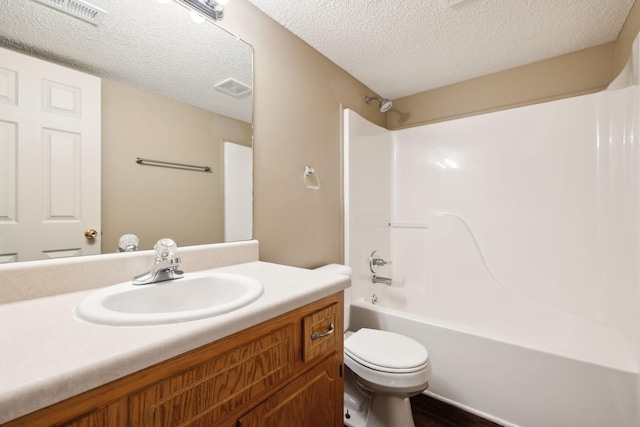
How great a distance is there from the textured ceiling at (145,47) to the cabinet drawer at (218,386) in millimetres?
1025

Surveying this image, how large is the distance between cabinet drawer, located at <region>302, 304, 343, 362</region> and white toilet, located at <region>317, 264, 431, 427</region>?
45cm

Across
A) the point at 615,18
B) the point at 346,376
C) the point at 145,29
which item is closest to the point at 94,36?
the point at 145,29

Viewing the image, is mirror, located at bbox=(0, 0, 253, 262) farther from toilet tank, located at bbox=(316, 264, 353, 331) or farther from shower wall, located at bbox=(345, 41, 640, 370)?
shower wall, located at bbox=(345, 41, 640, 370)

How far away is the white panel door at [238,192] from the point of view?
1.35 metres

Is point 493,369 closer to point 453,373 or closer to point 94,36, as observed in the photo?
point 453,373

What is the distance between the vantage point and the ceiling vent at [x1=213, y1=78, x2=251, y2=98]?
1.35 metres

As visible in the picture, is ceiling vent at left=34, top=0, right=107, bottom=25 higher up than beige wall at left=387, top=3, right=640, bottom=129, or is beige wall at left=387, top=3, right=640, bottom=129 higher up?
beige wall at left=387, top=3, right=640, bottom=129

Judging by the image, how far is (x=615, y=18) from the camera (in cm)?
157

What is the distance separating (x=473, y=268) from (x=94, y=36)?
8.23 feet

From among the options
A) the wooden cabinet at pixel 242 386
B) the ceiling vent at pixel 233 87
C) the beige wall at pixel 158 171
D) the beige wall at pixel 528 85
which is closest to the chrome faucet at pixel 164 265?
the beige wall at pixel 158 171

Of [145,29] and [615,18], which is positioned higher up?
[615,18]

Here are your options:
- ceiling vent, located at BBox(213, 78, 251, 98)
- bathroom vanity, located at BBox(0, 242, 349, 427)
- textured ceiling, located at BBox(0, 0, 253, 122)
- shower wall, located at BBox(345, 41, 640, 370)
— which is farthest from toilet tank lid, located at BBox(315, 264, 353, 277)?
ceiling vent, located at BBox(213, 78, 251, 98)

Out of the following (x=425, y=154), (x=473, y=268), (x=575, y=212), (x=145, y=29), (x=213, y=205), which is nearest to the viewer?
(x=145, y=29)

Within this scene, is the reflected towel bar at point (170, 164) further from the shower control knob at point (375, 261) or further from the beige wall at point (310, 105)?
the shower control knob at point (375, 261)
